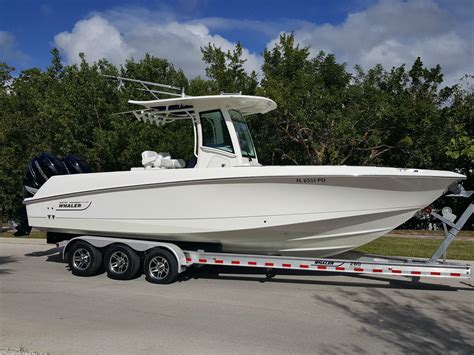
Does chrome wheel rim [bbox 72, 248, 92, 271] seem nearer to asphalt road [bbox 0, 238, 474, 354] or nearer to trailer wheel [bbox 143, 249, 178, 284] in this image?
asphalt road [bbox 0, 238, 474, 354]

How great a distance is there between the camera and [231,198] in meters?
7.25

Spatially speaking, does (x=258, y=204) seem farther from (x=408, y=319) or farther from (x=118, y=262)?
(x=118, y=262)

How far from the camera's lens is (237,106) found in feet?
27.6

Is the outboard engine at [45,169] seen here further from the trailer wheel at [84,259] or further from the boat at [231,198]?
the trailer wheel at [84,259]

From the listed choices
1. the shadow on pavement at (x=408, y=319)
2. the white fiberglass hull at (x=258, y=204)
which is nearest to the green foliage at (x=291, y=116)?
the white fiberglass hull at (x=258, y=204)

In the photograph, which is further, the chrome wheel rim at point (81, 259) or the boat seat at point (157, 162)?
the chrome wheel rim at point (81, 259)

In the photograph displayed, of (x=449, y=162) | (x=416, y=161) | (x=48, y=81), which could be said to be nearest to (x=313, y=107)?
(x=416, y=161)

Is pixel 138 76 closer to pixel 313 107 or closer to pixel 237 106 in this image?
pixel 313 107

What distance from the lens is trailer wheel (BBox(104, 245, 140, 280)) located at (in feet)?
26.3

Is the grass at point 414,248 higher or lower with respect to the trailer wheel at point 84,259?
higher

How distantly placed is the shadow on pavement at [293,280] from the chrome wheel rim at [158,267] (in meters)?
0.42

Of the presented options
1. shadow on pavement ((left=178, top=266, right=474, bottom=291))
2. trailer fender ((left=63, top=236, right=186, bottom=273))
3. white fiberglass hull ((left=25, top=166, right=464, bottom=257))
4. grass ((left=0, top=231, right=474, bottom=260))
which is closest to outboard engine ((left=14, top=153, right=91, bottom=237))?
white fiberglass hull ((left=25, top=166, right=464, bottom=257))

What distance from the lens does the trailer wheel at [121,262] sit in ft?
26.3

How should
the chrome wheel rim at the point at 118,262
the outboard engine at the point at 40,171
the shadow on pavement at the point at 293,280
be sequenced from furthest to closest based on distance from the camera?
the outboard engine at the point at 40,171
the chrome wheel rim at the point at 118,262
the shadow on pavement at the point at 293,280
